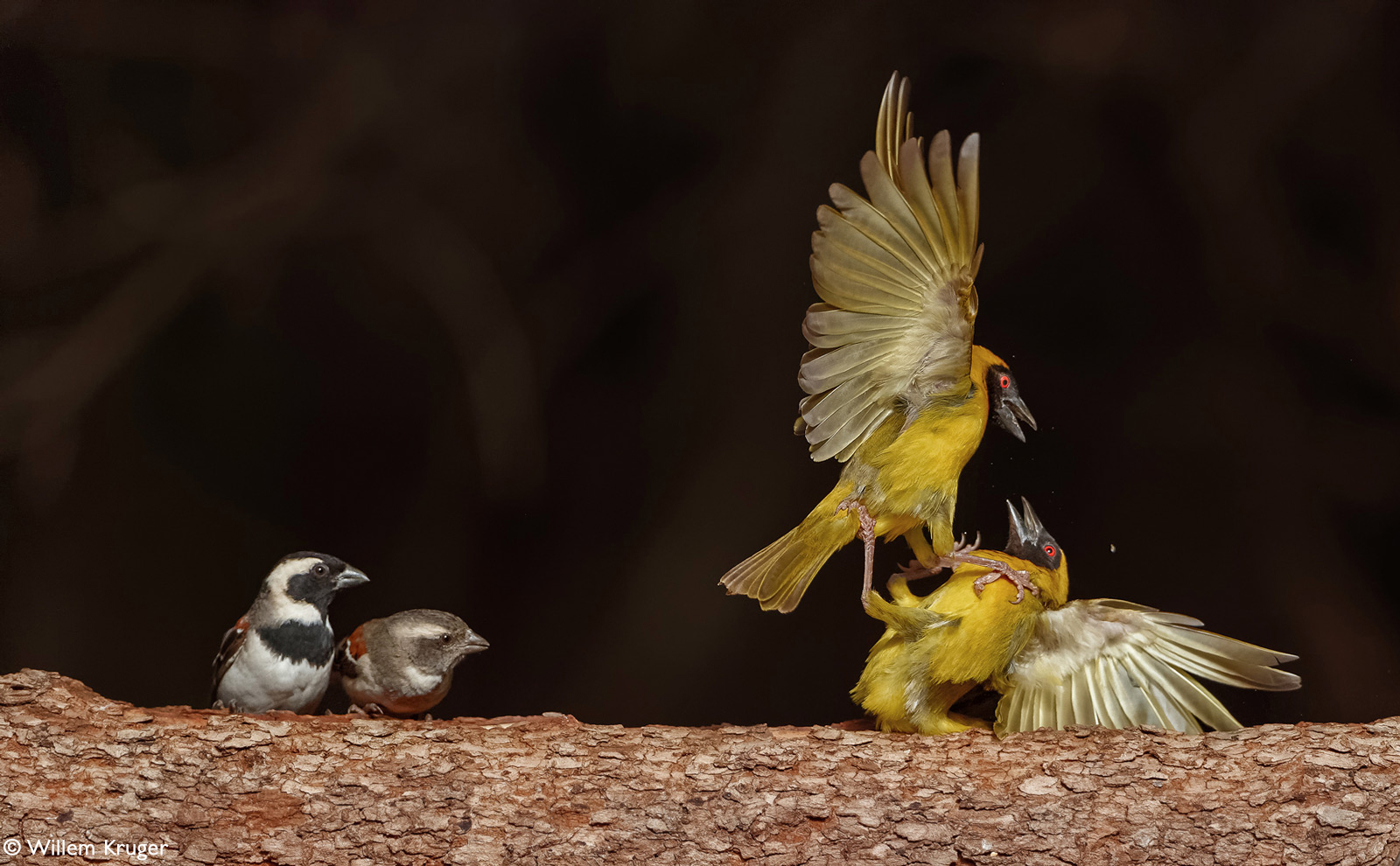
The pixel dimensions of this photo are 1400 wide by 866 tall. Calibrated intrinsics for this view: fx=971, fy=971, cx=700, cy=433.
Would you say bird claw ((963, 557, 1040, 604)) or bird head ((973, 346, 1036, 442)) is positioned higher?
bird head ((973, 346, 1036, 442))

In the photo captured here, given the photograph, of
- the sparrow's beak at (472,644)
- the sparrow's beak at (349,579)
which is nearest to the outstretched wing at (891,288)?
the sparrow's beak at (472,644)

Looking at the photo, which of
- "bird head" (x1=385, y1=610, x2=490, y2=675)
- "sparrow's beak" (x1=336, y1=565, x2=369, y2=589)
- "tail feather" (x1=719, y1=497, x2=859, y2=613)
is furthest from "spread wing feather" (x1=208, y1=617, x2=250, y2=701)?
"tail feather" (x1=719, y1=497, x2=859, y2=613)

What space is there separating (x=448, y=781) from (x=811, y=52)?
224 cm

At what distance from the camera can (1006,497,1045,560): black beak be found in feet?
8.08

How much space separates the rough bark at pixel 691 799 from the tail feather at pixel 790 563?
363mm

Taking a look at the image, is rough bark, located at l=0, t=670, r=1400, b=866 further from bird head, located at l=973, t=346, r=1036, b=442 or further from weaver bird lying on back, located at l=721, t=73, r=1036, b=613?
bird head, located at l=973, t=346, r=1036, b=442

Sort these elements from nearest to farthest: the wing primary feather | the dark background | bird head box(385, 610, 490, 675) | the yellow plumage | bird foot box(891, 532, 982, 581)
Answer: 1. the wing primary feather
2. the yellow plumage
3. bird foot box(891, 532, 982, 581)
4. bird head box(385, 610, 490, 675)
5. the dark background

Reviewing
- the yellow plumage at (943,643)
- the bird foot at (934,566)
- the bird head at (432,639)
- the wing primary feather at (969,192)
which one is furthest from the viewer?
the bird head at (432,639)

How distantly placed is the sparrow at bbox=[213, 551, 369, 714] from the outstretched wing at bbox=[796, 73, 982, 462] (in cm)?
133

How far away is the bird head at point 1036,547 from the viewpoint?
7.89 feet

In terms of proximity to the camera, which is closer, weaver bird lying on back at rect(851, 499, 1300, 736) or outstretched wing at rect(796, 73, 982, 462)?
outstretched wing at rect(796, 73, 982, 462)

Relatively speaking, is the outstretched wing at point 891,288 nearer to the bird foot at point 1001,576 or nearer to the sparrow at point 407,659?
the bird foot at point 1001,576

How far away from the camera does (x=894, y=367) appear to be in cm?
231

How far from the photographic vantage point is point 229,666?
2467 millimetres
